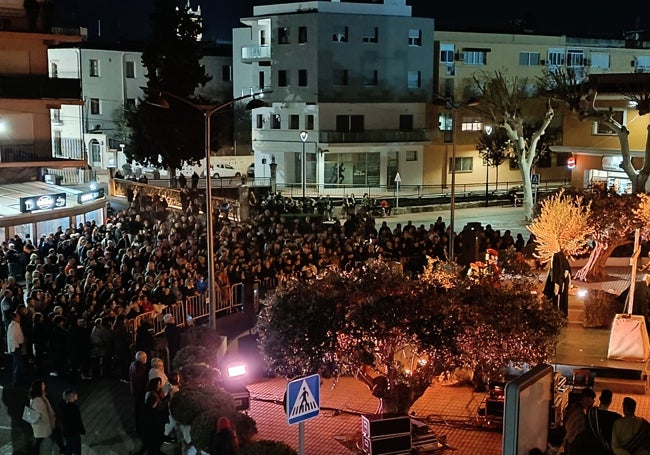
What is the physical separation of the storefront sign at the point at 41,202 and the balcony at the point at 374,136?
2394 cm

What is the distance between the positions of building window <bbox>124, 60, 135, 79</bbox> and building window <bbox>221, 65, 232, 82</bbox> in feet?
23.7

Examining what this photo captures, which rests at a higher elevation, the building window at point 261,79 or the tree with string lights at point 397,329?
the building window at point 261,79

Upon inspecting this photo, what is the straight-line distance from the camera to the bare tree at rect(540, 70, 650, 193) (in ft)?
105

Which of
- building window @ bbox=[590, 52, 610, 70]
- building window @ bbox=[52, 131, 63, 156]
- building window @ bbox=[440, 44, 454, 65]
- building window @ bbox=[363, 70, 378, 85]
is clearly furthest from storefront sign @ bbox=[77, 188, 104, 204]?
building window @ bbox=[590, 52, 610, 70]

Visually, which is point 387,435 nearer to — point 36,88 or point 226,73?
point 36,88

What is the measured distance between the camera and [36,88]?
3516 centimetres

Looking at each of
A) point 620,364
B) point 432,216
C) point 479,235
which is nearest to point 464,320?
point 620,364

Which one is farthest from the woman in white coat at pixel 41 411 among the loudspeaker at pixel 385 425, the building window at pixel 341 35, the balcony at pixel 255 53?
the balcony at pixel 255 53

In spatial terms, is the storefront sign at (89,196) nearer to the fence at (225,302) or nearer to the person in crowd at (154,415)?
the fence at (225,302)

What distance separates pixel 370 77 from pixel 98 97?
20.0 metres

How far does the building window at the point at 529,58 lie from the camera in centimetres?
5712

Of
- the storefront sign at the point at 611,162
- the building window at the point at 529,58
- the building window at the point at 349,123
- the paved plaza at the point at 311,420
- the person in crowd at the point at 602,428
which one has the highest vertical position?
the building window at the point at 529,58

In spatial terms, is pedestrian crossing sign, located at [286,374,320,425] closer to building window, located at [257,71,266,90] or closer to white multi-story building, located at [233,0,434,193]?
Result: white multi-story building, located at [233,0,434,193]

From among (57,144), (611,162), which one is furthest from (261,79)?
(611,162)
